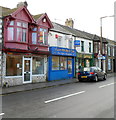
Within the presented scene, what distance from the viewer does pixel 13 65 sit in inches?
575

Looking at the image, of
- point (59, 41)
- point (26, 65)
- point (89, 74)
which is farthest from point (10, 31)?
point (89, 74)

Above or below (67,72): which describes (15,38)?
above

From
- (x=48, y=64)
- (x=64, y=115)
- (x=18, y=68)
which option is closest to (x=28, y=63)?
(x=18, y=68)

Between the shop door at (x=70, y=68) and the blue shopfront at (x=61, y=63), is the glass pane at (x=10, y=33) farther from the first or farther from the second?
the shop door at (x=70, y=68)

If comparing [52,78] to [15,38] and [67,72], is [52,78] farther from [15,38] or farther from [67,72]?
[15,38]

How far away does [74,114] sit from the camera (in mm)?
5922

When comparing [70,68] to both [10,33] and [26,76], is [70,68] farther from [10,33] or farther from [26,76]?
[10,33]

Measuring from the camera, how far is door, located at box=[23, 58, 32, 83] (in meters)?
15.5

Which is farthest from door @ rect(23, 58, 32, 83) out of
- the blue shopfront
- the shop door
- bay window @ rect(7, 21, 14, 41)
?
the shop door

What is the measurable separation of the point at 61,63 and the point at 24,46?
6.44m

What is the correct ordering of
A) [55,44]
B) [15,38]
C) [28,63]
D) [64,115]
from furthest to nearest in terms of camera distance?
[55,44]
[28,63]
[15,38]
[64,115]

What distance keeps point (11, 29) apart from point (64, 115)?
10.7 m

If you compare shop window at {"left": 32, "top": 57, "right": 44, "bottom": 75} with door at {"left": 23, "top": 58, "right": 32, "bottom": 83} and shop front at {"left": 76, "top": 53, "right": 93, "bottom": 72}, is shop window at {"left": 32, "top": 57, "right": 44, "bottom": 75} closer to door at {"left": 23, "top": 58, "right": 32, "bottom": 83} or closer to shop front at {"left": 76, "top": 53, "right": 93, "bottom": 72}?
door at {"left": 23, "top": 58, "right": 32, "bottom": 83}

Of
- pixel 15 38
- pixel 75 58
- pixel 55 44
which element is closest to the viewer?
pixel 15 38
